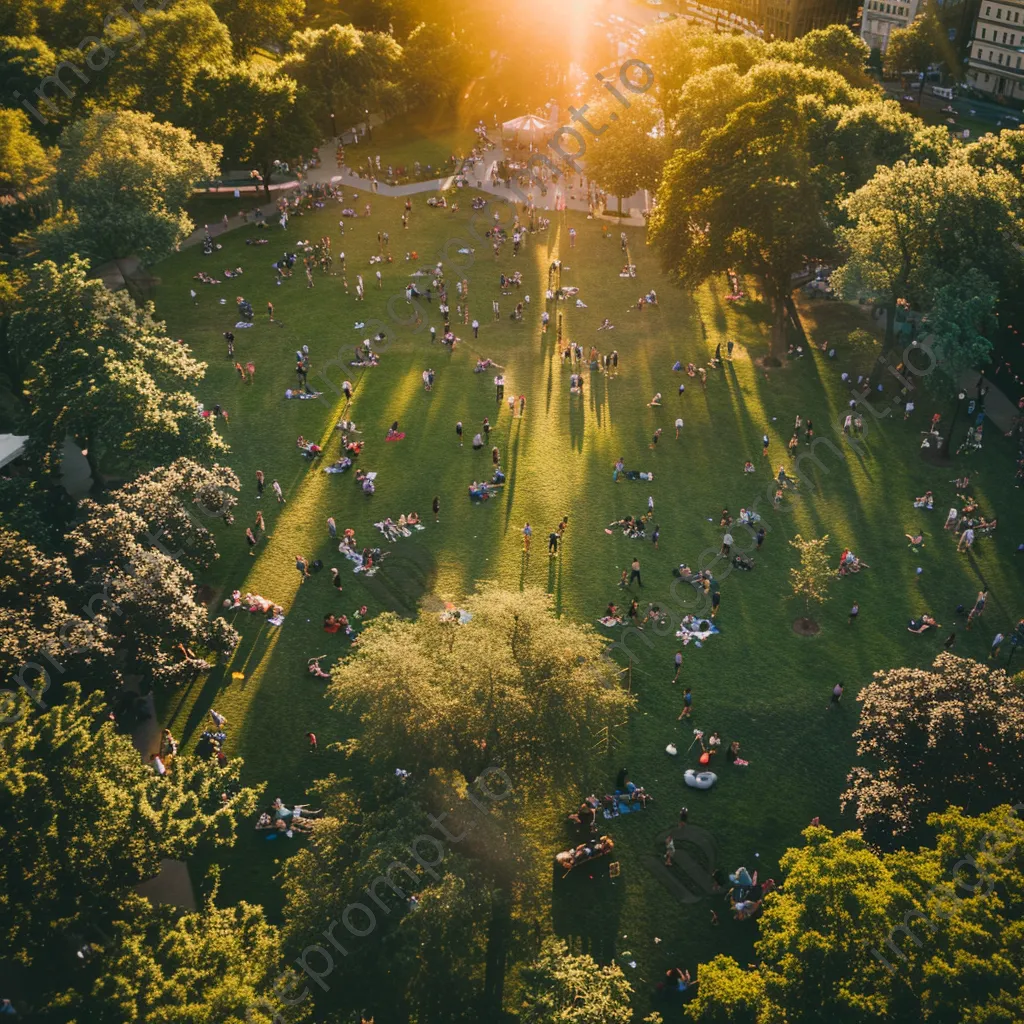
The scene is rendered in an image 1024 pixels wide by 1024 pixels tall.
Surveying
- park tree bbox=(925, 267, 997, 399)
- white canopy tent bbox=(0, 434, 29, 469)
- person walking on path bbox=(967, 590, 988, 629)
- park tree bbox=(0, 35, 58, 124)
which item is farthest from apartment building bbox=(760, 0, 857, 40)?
white canopy tent bbox=(0, 434, 29, 469)

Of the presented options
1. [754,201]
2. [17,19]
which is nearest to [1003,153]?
[754,201]

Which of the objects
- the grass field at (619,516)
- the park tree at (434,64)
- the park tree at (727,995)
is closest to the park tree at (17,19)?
the grass field at (619,516)

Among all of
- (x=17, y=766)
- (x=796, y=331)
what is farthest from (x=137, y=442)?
(x=796, y=331)

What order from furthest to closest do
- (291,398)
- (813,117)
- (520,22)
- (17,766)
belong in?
1. (520,22)
2. (813,117)
3. (291,398)
4. (17,766)

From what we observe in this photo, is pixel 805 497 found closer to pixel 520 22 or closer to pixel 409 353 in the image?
pixel 409 353

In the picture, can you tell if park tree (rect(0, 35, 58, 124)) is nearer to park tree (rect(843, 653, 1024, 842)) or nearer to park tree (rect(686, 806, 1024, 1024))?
park tree (rect(843, 653, 1024, 842))

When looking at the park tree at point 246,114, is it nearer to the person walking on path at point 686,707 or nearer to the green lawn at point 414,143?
the green lawn at point 414,143

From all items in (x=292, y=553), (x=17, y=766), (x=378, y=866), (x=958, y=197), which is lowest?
(x=292, y=553)
